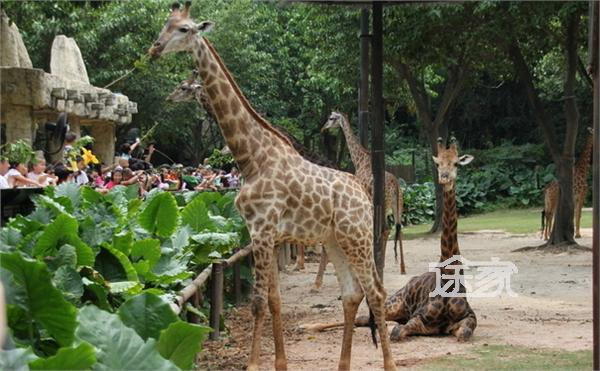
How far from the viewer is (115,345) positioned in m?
2.86

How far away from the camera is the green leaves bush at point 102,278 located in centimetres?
286

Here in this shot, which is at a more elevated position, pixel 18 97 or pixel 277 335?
pixel 18 97

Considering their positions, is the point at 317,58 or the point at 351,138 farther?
the point at 317,58

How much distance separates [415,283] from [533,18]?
716 cm

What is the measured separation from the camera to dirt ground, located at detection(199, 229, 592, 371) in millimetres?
7457

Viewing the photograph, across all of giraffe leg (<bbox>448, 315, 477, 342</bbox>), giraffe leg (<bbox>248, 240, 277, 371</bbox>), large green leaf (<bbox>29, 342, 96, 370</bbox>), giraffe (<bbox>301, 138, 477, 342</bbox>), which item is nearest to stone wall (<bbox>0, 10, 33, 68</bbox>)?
giraffe (<bbox>301, 138, 477, 342</bbox>)

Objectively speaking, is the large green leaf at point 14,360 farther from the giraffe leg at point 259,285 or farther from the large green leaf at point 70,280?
the giraffe leg at point 259,285

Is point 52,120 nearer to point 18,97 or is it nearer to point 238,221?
point 18,97

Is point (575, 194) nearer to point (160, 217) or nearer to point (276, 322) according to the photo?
point (276, 322)

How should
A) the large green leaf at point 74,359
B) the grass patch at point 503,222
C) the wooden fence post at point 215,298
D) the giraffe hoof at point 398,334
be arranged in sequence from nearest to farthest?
the large green leaf at point 74,359 < the wooden fence post at point 215,298 < the giraffe hoof at point 398,334 < the grass patch at point 503,222

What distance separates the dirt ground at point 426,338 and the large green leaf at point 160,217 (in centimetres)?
98

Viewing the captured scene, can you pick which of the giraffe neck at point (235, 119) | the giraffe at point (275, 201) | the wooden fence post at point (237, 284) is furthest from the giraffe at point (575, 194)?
the giraffe neck at point (235, 119)

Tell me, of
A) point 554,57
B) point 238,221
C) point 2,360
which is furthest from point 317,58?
point 2,360

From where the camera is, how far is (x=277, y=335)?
6727mm
